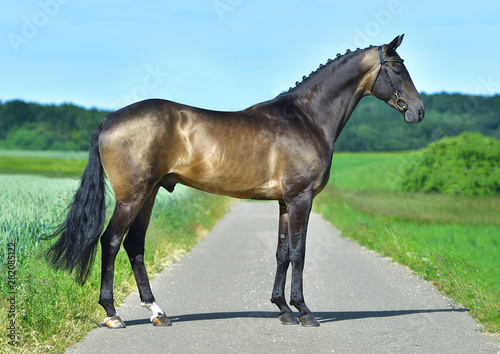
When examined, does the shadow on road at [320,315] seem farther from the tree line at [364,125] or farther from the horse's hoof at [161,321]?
the tree line at [364,125]

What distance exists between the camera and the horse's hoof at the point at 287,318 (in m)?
6.51

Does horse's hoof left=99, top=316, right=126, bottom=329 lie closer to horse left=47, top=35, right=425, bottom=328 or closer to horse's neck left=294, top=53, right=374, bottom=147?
horse left=47, top=35, right=425, bottom=328

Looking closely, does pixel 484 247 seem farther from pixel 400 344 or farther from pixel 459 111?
pixel 459 111

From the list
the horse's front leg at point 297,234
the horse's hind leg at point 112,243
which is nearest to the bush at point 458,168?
the horse's front leg at point 297,234

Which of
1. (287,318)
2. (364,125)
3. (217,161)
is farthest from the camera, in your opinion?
(364,125)

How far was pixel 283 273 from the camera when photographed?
22.2ft

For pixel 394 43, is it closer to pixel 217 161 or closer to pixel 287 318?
pixel 217 161

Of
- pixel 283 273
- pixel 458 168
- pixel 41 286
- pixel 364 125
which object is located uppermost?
pixel 364 125

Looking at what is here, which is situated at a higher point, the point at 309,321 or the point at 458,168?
the point at 458,168

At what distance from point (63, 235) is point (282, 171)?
7.72ft

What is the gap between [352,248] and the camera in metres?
13.3

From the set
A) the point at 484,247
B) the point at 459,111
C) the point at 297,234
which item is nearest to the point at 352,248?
the point at 484,247

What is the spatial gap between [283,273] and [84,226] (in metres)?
2.18

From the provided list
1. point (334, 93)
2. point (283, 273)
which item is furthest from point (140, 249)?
point (334, 93)
